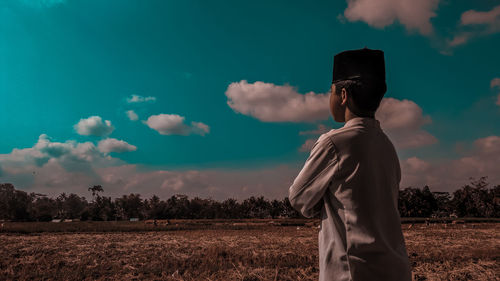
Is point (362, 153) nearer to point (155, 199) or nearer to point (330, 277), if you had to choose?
point (330, 277)

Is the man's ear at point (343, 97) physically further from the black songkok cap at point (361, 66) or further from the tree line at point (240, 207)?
the tree line at point (240, 207)

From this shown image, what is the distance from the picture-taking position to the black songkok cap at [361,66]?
165 centimetres

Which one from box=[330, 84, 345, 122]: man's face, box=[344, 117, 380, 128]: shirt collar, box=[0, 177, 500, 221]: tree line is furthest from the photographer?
box=[0, 177, 500, 221]: tree line

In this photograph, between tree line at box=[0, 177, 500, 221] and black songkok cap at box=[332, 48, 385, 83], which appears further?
tree line at box=[0, 177, 500, 221]

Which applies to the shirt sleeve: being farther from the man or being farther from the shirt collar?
the shirt collar

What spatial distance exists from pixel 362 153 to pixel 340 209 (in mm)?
252

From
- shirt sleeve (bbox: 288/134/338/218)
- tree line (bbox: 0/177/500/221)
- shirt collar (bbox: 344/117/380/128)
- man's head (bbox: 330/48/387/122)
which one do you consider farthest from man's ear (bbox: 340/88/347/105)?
tree line (bbox: 0/177/500/221)

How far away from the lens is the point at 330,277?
1476 mm

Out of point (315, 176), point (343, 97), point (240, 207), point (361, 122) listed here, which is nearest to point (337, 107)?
point (343, 97)

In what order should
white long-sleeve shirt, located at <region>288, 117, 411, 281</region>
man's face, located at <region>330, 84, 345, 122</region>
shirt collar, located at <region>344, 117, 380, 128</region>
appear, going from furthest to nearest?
man's face, located at <region>330, 84, 345, 122</region> < shirt collar, located at <region>344, 117, 380, 128</region> < white long-sleeve shirt, located at <region>288, 117, 411, 281</region>

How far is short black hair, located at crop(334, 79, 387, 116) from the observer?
164cm

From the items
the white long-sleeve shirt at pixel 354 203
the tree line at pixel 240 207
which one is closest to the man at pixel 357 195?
the white long-sleeve shirt at pixel 354 203

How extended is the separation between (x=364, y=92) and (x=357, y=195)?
48cm

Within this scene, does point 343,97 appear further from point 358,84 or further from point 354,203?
point 354,203
